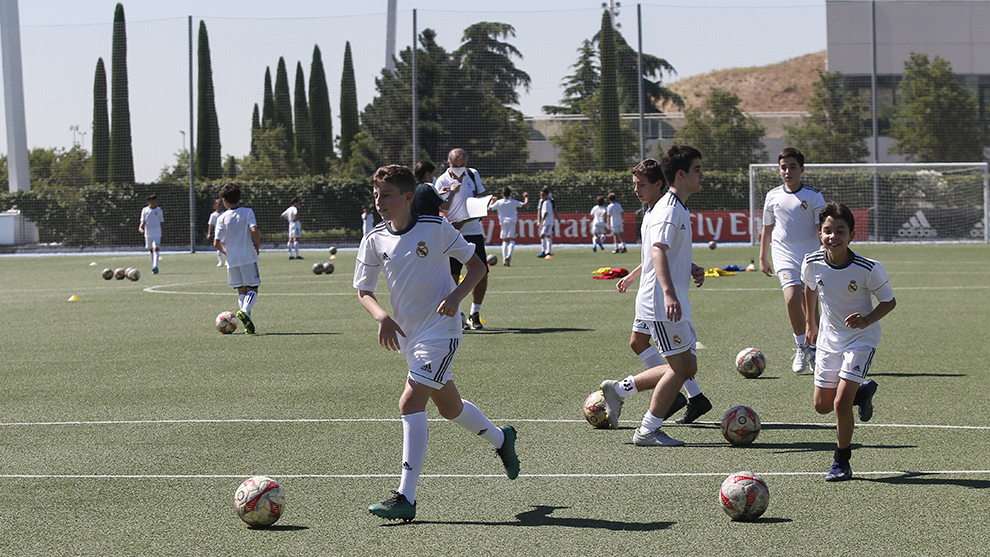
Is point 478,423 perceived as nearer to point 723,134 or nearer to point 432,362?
point 432,362

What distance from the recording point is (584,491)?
5621 millimetres

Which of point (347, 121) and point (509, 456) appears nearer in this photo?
point (509, 456)

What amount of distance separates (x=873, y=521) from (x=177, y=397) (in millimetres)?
6193

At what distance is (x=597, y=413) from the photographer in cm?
727

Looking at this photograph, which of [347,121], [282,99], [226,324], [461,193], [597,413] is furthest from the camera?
[282,99]

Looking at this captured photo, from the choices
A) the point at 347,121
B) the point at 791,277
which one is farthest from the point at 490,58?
the point at 791,277

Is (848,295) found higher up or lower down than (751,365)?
higher up

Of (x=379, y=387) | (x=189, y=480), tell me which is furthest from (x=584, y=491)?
(x=379, y=387)

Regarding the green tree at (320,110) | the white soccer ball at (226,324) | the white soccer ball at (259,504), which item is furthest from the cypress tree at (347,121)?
the white soccer ball at (259,504)

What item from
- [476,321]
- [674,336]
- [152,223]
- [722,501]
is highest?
[152,223]

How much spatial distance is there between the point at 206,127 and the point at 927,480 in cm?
4585

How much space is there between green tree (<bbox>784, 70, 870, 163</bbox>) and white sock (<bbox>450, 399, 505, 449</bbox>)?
125 ft

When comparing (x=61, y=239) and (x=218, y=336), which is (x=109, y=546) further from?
(x=61, y=239)

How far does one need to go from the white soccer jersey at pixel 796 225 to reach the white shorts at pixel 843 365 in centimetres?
384
